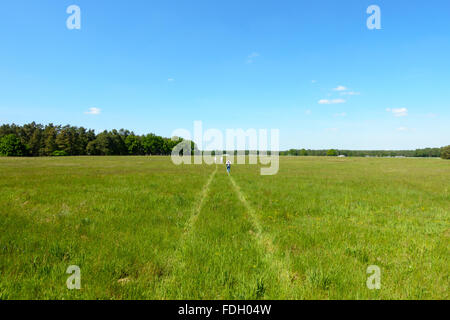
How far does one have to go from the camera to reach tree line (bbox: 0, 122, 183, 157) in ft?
342

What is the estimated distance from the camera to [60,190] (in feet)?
49.1

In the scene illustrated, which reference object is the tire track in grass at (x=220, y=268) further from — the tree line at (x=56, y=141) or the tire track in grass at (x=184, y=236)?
the tree line at (x=56, y=141)

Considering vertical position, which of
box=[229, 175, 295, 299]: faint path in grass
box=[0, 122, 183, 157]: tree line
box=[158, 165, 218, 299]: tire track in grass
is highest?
box=[0, 122, 183, 157]: tree line

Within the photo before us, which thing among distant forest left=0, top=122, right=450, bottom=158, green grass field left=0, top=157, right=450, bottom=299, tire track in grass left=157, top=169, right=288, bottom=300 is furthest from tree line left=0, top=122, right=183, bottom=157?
tire track in grass left=157, top=169, right=288, bottom=300

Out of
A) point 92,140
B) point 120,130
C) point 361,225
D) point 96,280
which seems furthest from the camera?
point 120,130

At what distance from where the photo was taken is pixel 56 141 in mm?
113312

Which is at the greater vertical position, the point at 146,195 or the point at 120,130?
the point at 120,130

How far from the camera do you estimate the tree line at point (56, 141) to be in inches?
4104

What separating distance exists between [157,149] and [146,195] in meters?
163

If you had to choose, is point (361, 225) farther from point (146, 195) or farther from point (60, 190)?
point (60, 190)

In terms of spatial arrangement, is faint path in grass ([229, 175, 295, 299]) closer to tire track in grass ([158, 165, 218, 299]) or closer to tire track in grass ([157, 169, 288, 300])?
tire track in grass ([157, 169, 288, 300])

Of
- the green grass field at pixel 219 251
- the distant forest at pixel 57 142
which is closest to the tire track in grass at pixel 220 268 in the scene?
the green grass field at pixel 219 251

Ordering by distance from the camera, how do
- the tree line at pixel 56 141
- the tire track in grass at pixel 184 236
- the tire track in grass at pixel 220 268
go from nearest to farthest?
the tire track in grass at pixel 220 268, the tire track in grass at pixel 184 236, the tree line at pixel 56 141
